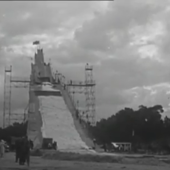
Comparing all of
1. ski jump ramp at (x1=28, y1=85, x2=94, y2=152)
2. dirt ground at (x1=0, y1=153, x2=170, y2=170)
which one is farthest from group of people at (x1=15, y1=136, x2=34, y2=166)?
ski jump ramp at (x1=28, y1=85, x2=94, y2=152)

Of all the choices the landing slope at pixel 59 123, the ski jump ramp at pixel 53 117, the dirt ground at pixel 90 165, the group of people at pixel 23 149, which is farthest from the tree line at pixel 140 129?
the group of people at pixel 23 149

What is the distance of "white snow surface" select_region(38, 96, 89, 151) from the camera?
44.6 metres

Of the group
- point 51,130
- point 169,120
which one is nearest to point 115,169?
point 51,130

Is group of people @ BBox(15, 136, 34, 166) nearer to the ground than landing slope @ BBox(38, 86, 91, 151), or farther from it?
nearer to the ground

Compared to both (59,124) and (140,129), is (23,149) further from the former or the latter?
(140,129)

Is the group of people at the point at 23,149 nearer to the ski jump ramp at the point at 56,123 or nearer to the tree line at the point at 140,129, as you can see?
the ski jump ramp at the point at 56,123

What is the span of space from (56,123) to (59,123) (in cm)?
37

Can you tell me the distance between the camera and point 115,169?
18.2 metres

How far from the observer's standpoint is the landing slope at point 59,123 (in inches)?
1759

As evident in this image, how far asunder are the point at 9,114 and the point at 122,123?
18.4 metres

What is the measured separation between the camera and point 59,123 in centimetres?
4931

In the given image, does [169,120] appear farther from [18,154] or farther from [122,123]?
[18,154]

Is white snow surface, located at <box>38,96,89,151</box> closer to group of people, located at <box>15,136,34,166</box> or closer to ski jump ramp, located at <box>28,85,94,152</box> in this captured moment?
ski jump ramp, located at <box>28,85,94,152</box>

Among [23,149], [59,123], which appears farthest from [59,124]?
[23,149]
